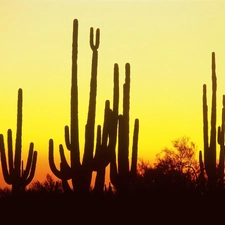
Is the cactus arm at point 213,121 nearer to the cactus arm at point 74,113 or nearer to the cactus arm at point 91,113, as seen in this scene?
the cactus arm at point 91,113

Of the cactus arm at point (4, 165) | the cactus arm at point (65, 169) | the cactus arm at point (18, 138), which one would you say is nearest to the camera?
the cactus arm at point (65, 169)

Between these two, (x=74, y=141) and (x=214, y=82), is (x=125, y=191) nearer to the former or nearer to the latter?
(x=74, y=141)

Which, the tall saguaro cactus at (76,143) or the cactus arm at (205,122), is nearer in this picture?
the tall saguaro cactus at (76,143)

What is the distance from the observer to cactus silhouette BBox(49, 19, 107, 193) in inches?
607

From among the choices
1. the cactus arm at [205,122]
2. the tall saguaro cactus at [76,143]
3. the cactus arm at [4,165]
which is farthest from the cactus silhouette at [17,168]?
the cactus arm at [205,122]

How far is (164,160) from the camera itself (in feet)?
107

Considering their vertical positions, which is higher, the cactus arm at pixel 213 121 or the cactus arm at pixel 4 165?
the cactus arm at pixel 213 121

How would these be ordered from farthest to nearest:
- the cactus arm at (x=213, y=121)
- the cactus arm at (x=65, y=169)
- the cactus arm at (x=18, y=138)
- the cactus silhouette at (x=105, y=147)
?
1. the cactus arm at (x=213, y=121)
2. the cactus arm at (x=18, y=138)
3. the cactus arm at (x=65, y=169)
4. the cactus silhouette at (x=105, y=147)

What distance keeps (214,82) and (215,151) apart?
238 cm

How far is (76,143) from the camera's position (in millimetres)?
15641

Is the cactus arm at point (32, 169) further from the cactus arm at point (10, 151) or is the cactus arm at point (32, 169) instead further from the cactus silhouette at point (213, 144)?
the cactus silhouette at point (213, 144)

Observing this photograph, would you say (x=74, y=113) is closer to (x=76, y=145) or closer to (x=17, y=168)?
(x=76, y=145)

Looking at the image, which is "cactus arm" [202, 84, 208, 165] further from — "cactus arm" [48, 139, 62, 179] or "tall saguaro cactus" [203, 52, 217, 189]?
"cactus arm" [48, 139, 62, 179]

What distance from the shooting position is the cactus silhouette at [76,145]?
15.4 meters
